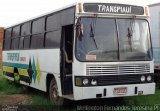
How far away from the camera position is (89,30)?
10.0 metres

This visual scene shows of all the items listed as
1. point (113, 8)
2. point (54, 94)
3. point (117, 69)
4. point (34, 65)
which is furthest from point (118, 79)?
point (34, 65)

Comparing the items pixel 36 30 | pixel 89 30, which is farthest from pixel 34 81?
pixel 89 30

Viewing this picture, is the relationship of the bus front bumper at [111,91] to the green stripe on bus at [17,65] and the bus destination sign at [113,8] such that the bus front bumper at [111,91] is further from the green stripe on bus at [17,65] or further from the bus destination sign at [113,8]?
the green stripe on bus at [17,65]

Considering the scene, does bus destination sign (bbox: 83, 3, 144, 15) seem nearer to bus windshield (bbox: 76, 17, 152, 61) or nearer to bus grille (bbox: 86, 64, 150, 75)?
bus windshield (bbox: 76, 17, 152, 61)

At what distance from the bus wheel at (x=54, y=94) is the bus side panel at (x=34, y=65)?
36 cm

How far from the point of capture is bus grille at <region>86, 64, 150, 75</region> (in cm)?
984

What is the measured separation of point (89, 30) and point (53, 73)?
2080 mm

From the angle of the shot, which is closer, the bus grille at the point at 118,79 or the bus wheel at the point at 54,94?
the bus grille at the point at 118,79

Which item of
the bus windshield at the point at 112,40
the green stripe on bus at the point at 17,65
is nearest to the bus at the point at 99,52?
the bus windshield at the point at 112,40

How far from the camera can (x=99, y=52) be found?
32.8ft

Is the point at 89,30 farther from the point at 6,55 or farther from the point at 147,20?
the point at 6,55

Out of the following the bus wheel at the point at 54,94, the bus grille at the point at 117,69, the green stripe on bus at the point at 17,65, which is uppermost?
the green stripe on bus at the point at 17,65

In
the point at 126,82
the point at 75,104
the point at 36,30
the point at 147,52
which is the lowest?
the point at 75,104

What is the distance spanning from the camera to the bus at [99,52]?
986 centimetres
